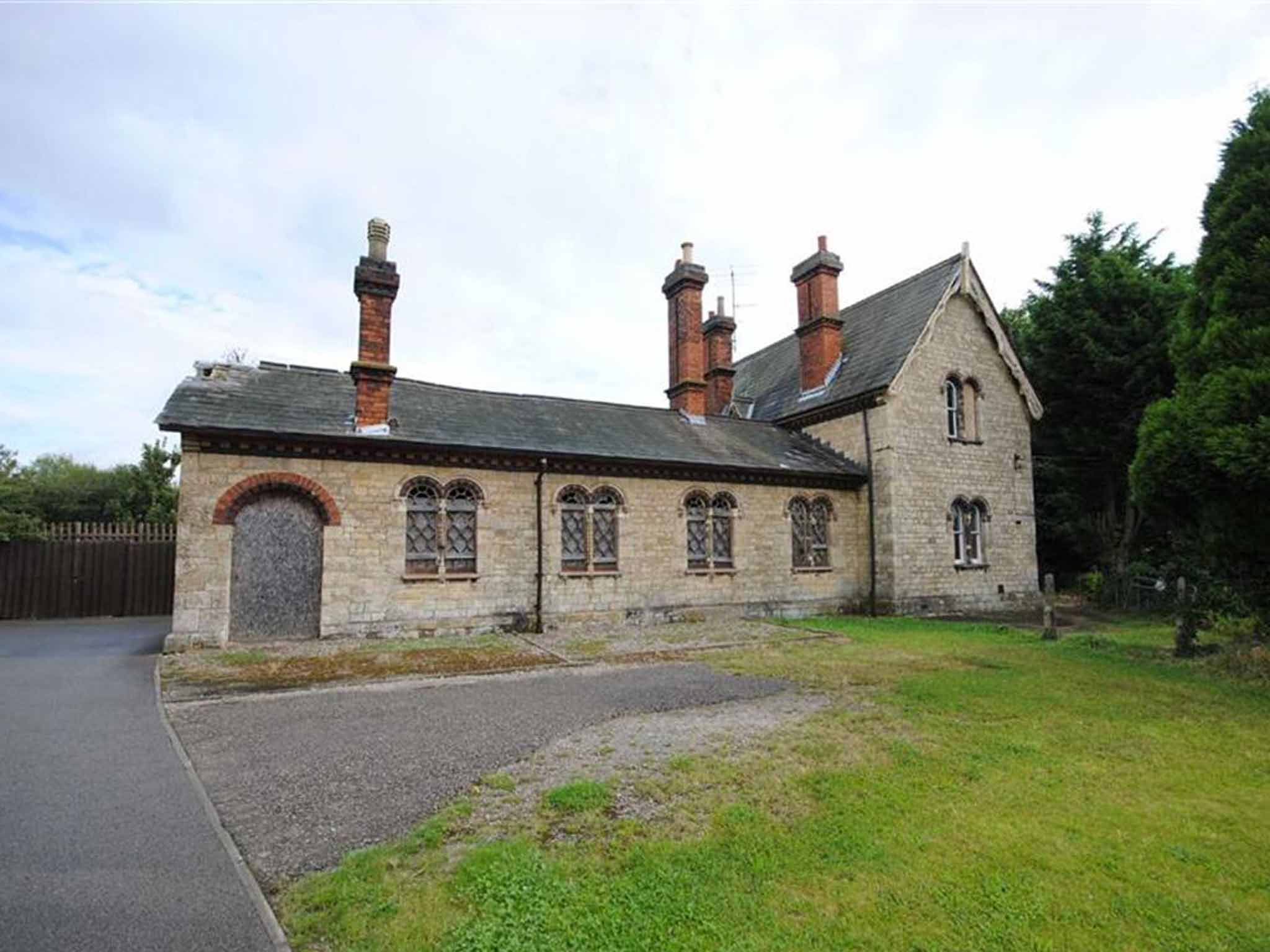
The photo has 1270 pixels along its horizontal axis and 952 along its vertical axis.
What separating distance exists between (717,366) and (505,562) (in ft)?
40.2

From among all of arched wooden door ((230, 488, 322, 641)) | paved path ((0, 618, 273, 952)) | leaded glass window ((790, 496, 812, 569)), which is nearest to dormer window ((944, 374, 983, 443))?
leaded glass window ((790, 496, 812, 569))

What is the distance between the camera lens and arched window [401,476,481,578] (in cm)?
1332

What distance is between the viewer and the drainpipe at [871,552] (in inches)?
699

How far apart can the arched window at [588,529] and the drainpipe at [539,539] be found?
0.50 meters

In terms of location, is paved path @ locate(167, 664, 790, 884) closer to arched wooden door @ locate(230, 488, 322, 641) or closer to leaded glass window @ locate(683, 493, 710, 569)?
arched wooden door @ locate(230, 488, 322, 641)

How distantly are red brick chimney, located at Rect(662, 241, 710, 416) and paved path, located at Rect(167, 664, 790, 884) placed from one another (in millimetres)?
11008

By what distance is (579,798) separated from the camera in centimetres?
475

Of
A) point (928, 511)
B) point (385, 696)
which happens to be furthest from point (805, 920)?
point (928, 511)

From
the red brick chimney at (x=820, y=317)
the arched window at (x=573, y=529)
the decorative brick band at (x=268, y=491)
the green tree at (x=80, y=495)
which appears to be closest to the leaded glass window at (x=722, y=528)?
the arched window at (x=573, y=529)

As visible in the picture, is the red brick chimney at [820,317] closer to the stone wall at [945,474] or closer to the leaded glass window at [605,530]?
the stone wall at [945,474]

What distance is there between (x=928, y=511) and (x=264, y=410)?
16.5m

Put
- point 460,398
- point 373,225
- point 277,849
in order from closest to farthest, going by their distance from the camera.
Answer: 1. point 277,849
2. point 373,225
3. point 460,398

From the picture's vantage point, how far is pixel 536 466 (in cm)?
1439

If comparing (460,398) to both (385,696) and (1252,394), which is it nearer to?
(385,696)
